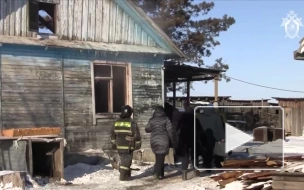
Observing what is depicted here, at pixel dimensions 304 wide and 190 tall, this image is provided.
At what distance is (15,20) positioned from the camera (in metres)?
14.1

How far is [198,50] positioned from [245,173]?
23435mm

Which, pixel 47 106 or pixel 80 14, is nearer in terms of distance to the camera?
pixel 47 106

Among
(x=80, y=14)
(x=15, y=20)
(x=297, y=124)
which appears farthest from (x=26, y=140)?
(x=297, y=124)

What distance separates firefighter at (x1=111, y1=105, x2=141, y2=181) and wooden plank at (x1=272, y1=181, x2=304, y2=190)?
13.3ft

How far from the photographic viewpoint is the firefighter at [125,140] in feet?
38.2

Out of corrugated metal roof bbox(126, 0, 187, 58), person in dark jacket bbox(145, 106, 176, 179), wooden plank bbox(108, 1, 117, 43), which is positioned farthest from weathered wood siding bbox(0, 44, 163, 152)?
person in dark jacket bbox(145, 106, 176, 179)

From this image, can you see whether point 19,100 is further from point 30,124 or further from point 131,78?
point 131,78

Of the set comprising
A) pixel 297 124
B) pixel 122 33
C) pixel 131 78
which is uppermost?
pixel 122 33

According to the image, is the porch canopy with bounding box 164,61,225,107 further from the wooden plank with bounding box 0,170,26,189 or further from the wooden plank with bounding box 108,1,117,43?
the wooden plank with bounding box 0,170,26,189

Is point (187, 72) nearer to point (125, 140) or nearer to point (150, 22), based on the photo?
point (150, 22)

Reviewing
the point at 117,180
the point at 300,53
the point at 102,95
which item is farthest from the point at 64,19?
the point at 300,53

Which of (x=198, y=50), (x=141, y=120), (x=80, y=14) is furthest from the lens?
(x=198, y=50)

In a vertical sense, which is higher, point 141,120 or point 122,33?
point 122,33

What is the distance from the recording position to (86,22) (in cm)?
1565
